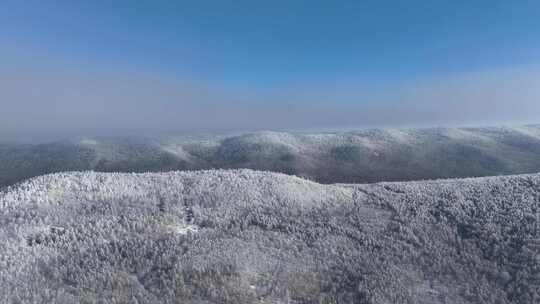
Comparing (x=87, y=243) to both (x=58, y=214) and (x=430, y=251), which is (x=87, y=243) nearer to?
(x=58, y=214)

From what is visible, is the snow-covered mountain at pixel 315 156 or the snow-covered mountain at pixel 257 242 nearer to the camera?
the snow-covered mountain at pixel 257 242

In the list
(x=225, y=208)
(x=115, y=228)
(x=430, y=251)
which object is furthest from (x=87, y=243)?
(x=430, y=251)

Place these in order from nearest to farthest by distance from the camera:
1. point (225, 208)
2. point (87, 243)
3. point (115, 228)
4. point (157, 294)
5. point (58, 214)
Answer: point (157, 294) < point (87, 243) < point (115, 228) < point (58, 214) < point (225, 208)

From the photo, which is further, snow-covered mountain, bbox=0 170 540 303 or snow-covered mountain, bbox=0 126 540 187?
snow-covered mountain, bbox=0 126 540 187
